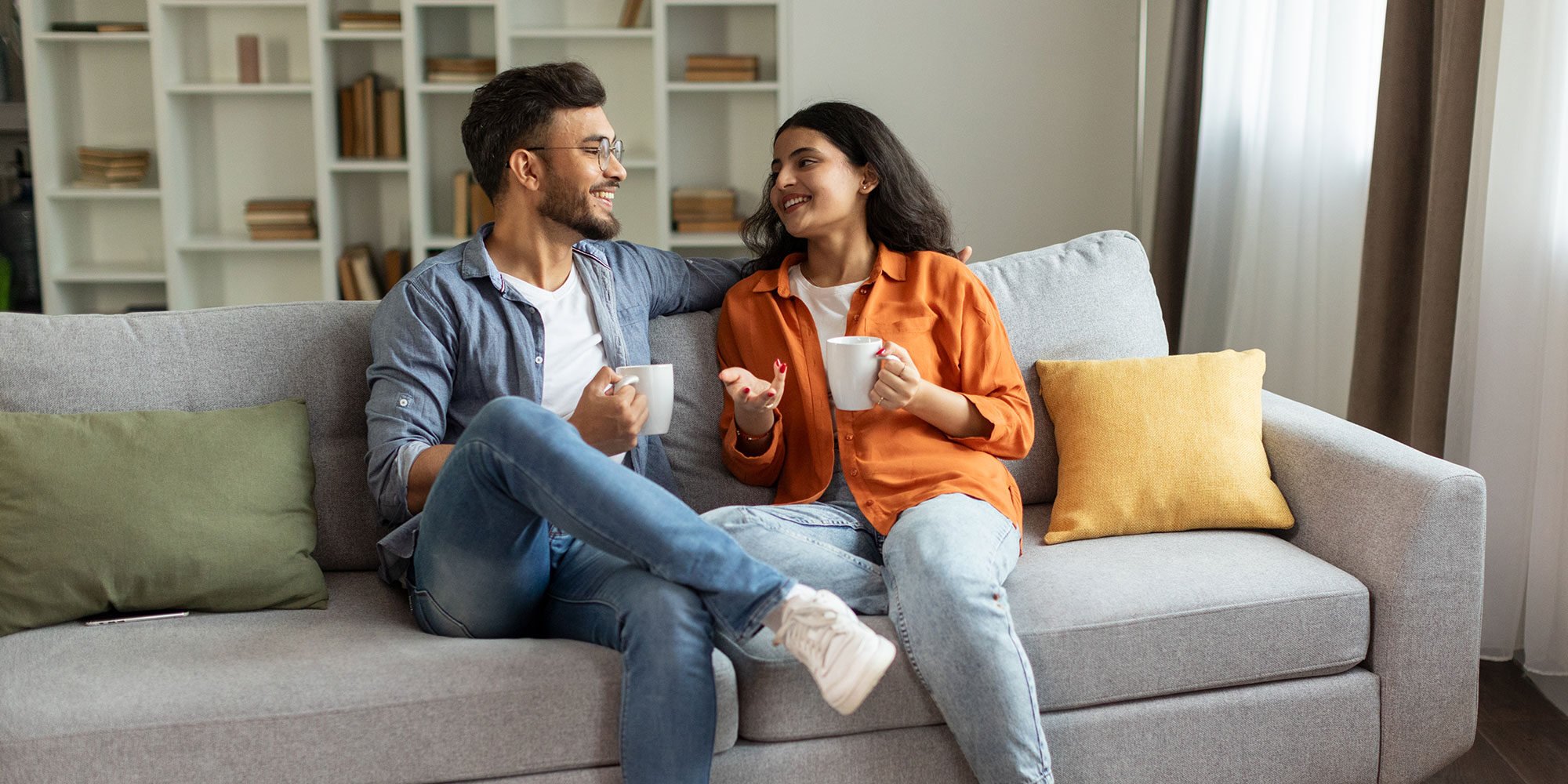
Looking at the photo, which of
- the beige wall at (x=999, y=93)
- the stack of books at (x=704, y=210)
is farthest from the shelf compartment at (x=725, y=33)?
the stack of books at (x=704, y=210)

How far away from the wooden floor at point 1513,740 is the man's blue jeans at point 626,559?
4.10 ft

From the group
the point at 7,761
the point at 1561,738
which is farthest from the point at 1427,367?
the point at 7,761

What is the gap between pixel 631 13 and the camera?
4102 mm

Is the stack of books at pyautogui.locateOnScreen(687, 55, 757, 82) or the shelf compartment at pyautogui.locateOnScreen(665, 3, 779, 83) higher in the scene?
the shelf compartment at pyautogui.locateOnScreen(665, 3, 779, 83)

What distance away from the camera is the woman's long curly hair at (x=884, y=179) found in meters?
2.05

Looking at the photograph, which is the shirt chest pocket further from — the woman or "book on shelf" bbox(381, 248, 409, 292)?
"book on shelf" bbox(381, 248, 409, 292)

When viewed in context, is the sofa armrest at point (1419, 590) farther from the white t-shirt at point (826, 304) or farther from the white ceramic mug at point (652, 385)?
the white ceramic mug at point (652, 385)

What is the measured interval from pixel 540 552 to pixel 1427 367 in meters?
1.80

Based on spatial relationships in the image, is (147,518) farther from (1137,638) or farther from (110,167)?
(110,167)

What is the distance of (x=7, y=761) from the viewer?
141 cm

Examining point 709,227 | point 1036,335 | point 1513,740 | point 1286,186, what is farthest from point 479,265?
point 709,227

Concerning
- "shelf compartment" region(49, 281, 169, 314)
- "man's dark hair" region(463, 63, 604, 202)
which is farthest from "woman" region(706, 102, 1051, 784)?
"shelf compartment" region(49, 281, 169, 314)

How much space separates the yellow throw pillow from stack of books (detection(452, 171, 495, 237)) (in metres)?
2.59

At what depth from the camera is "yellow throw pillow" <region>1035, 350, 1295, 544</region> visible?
1.97 metres
